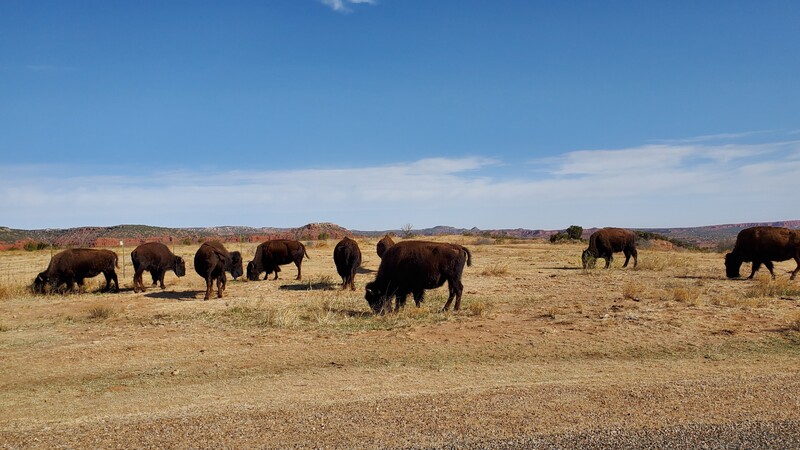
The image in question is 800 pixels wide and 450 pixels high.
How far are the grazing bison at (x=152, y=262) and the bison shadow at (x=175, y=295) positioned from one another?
2.99 feet

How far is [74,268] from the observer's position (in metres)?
18.8

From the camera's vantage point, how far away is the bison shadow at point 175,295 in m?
17.4

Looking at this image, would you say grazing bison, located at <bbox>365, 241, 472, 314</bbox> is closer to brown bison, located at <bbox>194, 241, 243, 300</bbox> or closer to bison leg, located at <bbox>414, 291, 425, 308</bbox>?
bison leg, located at <bbox>414, 291, 425, 308</bbox>

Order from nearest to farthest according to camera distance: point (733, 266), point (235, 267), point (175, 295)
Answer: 1. point (175, 295)
2. point (733, 266)
3. point (235, 267)

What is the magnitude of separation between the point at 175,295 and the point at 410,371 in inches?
458

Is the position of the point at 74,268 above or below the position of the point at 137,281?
above

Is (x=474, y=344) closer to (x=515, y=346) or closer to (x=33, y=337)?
(x=515, y=346)

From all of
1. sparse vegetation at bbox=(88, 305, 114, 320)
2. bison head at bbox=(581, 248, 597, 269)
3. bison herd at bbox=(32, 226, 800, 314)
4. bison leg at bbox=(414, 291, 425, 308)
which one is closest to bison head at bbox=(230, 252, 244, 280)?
bison herd at bbox=(32, 226, 800, 314)

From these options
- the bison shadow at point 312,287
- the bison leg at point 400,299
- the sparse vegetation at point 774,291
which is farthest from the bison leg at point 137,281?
the sparse vegetation at point 774,291

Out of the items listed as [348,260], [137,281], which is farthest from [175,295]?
[348,260]

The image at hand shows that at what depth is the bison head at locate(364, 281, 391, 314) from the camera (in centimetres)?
1326

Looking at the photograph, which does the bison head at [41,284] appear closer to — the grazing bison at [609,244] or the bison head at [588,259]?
the bison head at [588,259]

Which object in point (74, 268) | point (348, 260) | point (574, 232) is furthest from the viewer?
point (574, 232)

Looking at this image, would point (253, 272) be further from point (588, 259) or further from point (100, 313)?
point (588, 259)
